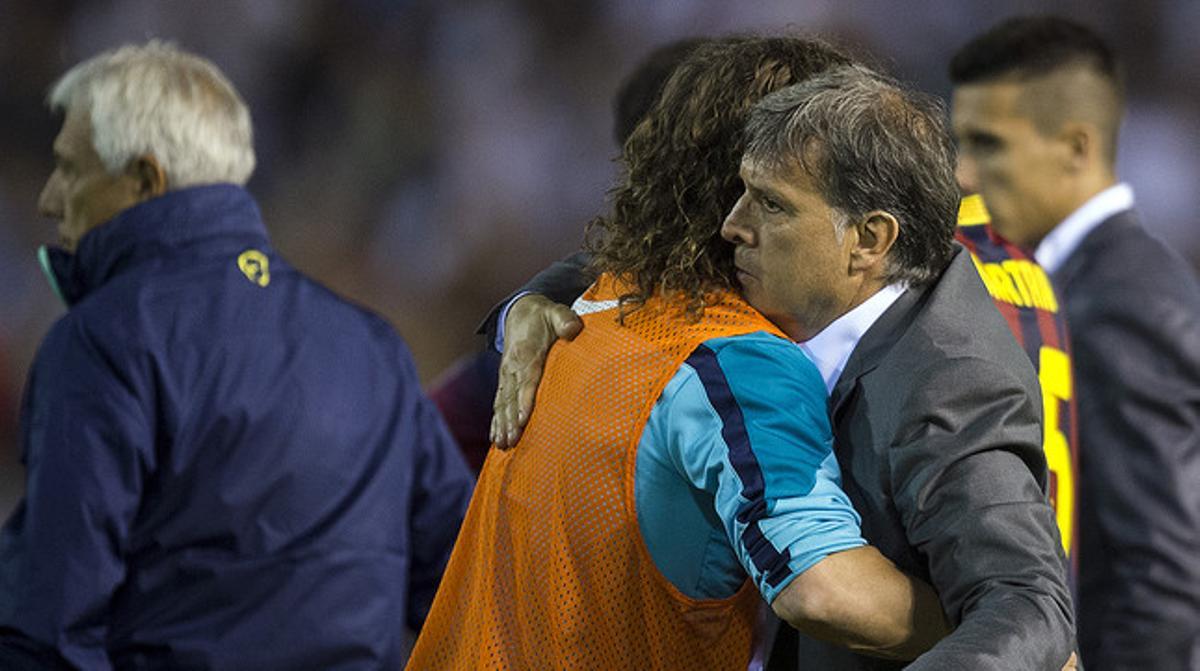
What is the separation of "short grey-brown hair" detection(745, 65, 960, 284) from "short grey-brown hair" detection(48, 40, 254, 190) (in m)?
1.34

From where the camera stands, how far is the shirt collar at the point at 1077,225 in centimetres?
346

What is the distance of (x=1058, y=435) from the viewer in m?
2.35

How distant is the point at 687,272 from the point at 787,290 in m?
0.10

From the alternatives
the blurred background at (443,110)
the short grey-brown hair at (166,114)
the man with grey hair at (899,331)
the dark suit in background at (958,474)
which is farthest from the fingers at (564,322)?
Answer: the blurred background at (443,110)

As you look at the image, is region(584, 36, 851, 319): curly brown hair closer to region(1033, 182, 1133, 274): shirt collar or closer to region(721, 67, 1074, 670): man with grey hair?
region(721, 67, 1074, 670): man with grey hair

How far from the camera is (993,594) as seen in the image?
4.68 ft

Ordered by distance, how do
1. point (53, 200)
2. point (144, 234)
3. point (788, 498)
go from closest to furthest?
point (788, 498) < point (144, 234) < point (53, 200)

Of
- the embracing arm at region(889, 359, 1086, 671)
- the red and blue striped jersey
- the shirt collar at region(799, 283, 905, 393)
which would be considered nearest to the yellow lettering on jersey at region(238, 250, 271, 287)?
the red and blue striped jersey

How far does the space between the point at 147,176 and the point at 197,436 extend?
492 mm

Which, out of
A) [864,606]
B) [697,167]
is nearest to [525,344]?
[697,167]

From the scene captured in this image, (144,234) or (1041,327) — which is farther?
(144,234)

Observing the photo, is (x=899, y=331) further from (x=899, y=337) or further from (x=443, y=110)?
(x=443, y=110)

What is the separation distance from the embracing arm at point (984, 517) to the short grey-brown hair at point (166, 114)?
1533 mm

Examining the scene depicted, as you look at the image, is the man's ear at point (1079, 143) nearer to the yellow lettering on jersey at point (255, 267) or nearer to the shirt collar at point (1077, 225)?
the shirt collar at point (1077, 225)
